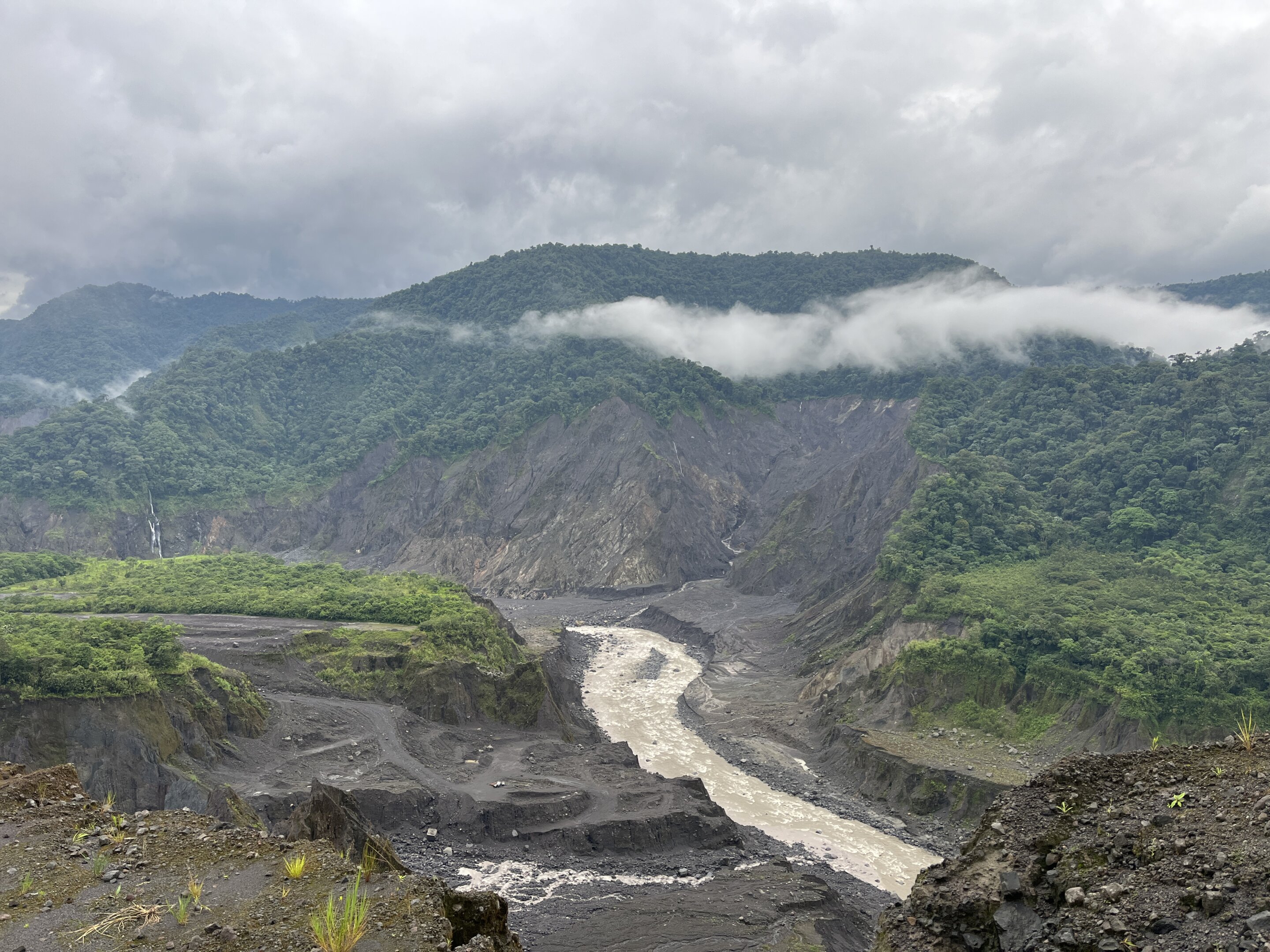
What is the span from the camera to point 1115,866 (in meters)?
13.9

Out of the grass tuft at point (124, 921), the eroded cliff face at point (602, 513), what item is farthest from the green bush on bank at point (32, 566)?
the grass tuft at point (124, 921)

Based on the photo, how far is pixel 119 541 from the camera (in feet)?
477

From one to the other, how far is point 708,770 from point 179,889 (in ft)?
170

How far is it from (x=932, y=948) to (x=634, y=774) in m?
39.3

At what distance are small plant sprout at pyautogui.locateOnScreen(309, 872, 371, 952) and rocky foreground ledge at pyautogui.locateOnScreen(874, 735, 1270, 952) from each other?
32.2ft

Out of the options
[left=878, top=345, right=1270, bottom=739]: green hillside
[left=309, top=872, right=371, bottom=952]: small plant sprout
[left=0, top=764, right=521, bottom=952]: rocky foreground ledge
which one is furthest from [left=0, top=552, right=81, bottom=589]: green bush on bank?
[left=309, top=872, right=371, bottom=952]: small plant sprout

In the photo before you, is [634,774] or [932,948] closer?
[932,948]

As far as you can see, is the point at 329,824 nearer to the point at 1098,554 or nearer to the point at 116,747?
the point at 116,747

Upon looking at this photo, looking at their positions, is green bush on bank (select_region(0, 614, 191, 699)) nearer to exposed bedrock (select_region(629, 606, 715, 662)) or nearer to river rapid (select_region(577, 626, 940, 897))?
river rapid (select_region(577, 626, 940, 897))

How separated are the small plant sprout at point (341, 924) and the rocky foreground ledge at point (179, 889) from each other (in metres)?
0.19

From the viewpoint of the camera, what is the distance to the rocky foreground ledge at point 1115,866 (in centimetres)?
1207

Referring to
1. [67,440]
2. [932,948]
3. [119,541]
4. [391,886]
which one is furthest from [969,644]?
[67,440]

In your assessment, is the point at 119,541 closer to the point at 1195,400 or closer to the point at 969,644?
the point at 969,644

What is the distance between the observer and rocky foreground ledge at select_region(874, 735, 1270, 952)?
12.1 metres
